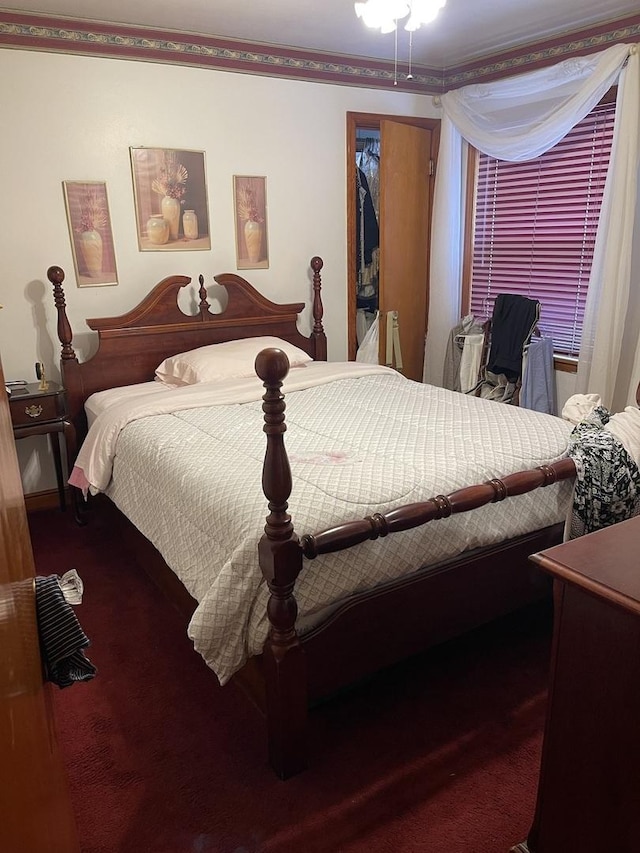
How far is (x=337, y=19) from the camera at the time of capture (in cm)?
322

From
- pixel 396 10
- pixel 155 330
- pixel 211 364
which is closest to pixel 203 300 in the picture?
pixel 155 330

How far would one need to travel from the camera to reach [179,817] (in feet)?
5.36

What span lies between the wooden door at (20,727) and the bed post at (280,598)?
768mm

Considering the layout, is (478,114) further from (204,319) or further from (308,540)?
(308,540)

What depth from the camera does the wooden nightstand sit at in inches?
122

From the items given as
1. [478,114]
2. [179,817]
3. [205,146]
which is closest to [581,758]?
[179,817]

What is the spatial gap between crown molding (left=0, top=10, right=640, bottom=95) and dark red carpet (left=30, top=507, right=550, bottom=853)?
2893mm

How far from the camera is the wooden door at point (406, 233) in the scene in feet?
13.6

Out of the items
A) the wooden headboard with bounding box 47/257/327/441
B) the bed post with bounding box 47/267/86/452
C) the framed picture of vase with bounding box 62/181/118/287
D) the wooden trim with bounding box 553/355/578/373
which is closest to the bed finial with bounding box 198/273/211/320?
the wooden headboard with bounding box 47/257/327/441

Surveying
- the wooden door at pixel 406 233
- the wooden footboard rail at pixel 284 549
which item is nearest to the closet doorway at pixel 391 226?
the wooden door at pixel 406 233

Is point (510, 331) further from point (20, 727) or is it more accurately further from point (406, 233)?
point (20, 727)

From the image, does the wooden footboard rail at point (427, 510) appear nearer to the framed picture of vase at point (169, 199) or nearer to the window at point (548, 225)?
the window at point (548, 225)

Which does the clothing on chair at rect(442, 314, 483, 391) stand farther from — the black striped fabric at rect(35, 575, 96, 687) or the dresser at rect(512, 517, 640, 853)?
the black striped fabric at rect(35, 575, 96, 687)

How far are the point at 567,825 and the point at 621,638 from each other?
1.50 ft
